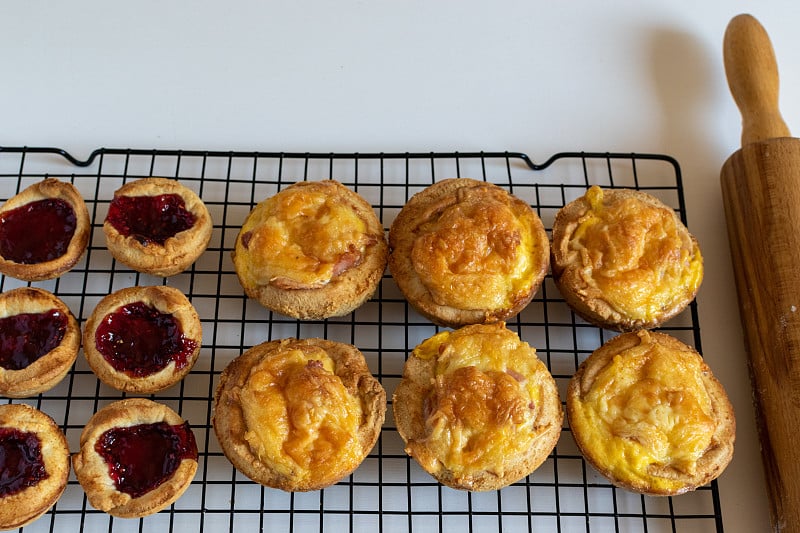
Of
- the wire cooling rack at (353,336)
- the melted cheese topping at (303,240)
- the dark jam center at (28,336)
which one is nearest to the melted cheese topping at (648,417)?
the wire cooling rack at (353,336)

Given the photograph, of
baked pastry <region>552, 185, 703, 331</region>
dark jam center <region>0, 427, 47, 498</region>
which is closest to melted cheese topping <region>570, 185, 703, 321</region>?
baked pastry <region>552, 185, 703, 331</region>

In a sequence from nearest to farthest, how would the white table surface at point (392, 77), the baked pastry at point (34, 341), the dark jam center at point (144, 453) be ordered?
the dark jam center at point (144, 453) < the baked pastry at point (34, 341) < the white table surface at point (392, 77)

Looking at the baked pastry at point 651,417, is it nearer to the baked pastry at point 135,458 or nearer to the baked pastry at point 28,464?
the baked pastry at point 135,458

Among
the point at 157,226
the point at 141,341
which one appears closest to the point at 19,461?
the point at 141,341

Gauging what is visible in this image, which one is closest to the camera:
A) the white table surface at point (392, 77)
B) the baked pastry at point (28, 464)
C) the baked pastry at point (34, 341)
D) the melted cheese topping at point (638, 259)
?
the baked pastry at point (28, 464)

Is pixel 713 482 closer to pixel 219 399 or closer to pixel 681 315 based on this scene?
pixel 681 315

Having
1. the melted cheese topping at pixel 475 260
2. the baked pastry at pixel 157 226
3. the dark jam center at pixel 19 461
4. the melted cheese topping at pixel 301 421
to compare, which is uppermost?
the melted cheese topping at pixel 475 260

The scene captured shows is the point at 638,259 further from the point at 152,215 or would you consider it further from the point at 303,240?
the point at 152,215

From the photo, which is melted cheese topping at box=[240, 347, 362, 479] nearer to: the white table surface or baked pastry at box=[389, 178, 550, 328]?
baked pastry at box=[389, 178, 550, 328]
